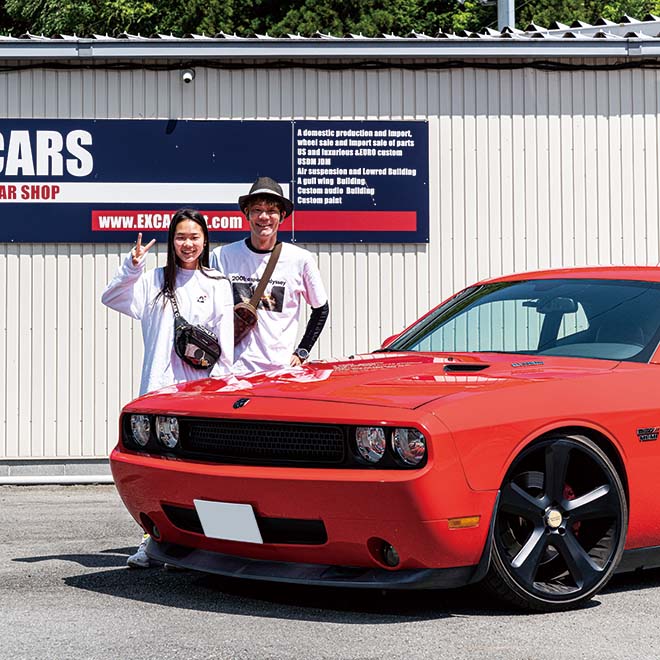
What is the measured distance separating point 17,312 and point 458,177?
3.80 m

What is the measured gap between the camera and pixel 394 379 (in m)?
4.89

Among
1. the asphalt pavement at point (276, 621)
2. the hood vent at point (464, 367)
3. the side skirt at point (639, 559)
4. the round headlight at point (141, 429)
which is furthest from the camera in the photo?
the round headlight at point (141, 429)

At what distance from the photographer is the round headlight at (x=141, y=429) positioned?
5222 millimetres

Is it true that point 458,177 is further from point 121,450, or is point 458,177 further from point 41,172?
point 121,450

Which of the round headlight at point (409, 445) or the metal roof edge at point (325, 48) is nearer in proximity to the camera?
the round headlight at point (409, 445)

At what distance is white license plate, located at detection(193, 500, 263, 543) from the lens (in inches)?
183

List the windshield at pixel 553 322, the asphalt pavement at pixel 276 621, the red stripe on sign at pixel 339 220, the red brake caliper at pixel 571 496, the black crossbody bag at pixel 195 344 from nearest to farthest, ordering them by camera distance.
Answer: the asphalt pavement at pixel 276 621
the red brake caliper at pixel 571 496
the windshield at pixel 553 322
the black crossbody bag at pixel 195 344
the red stripe on sign at pixel 339 220

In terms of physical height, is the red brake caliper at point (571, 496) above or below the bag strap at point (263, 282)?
below

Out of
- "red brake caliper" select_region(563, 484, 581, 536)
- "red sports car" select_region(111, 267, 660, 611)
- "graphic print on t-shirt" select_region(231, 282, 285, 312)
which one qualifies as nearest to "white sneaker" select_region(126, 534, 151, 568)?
"red sports car" select_region(111, 267, 660, 611)

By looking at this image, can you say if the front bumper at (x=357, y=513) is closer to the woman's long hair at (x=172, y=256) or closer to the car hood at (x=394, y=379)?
the car hood at (x=394, y=379)

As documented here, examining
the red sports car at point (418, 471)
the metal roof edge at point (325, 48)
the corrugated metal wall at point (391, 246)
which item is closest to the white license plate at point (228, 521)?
the red sports car at point (418, 471)

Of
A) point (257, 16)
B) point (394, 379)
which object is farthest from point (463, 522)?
point (257, 16)

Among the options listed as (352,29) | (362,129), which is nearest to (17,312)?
(362,129)

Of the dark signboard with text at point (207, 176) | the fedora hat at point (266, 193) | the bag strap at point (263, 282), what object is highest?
the dark signboard with text at point (207, 176)
